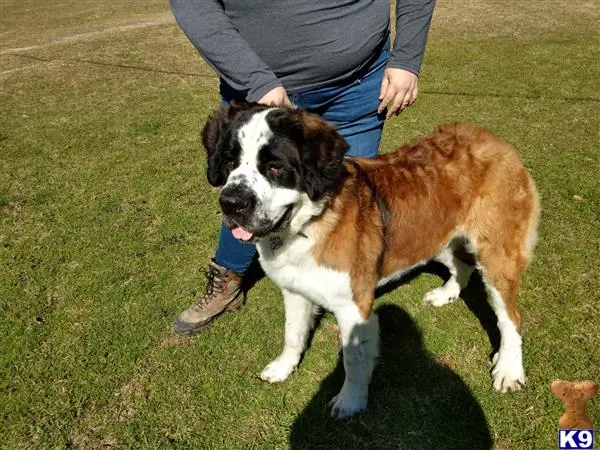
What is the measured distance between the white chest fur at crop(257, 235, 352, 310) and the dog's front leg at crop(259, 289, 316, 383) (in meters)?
0.46

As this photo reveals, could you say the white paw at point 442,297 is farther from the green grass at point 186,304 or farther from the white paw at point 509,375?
the white paw at point 509,375

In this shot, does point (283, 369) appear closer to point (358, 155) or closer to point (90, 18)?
Result: point (358, 155)

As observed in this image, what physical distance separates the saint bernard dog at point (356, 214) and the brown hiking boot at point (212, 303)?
A: 2.36 ft

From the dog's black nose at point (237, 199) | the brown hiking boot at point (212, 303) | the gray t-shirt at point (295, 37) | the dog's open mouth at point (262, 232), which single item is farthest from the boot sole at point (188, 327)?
the gray t-shirt at point (295, 37)

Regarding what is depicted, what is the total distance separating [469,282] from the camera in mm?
4484

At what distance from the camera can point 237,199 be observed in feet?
8.43

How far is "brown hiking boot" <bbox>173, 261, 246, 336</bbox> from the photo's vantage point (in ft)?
13.2

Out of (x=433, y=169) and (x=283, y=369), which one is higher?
(x=433, y=169)

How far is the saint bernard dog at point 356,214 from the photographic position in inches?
104

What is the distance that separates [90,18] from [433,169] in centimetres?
1906

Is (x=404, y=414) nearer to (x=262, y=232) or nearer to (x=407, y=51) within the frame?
(x=262, y=232)

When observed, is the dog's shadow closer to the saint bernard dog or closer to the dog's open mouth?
the saint bernard dog

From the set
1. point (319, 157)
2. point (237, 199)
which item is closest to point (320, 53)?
point (319, 157)

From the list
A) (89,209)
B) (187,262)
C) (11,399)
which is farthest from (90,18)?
(11,399)
